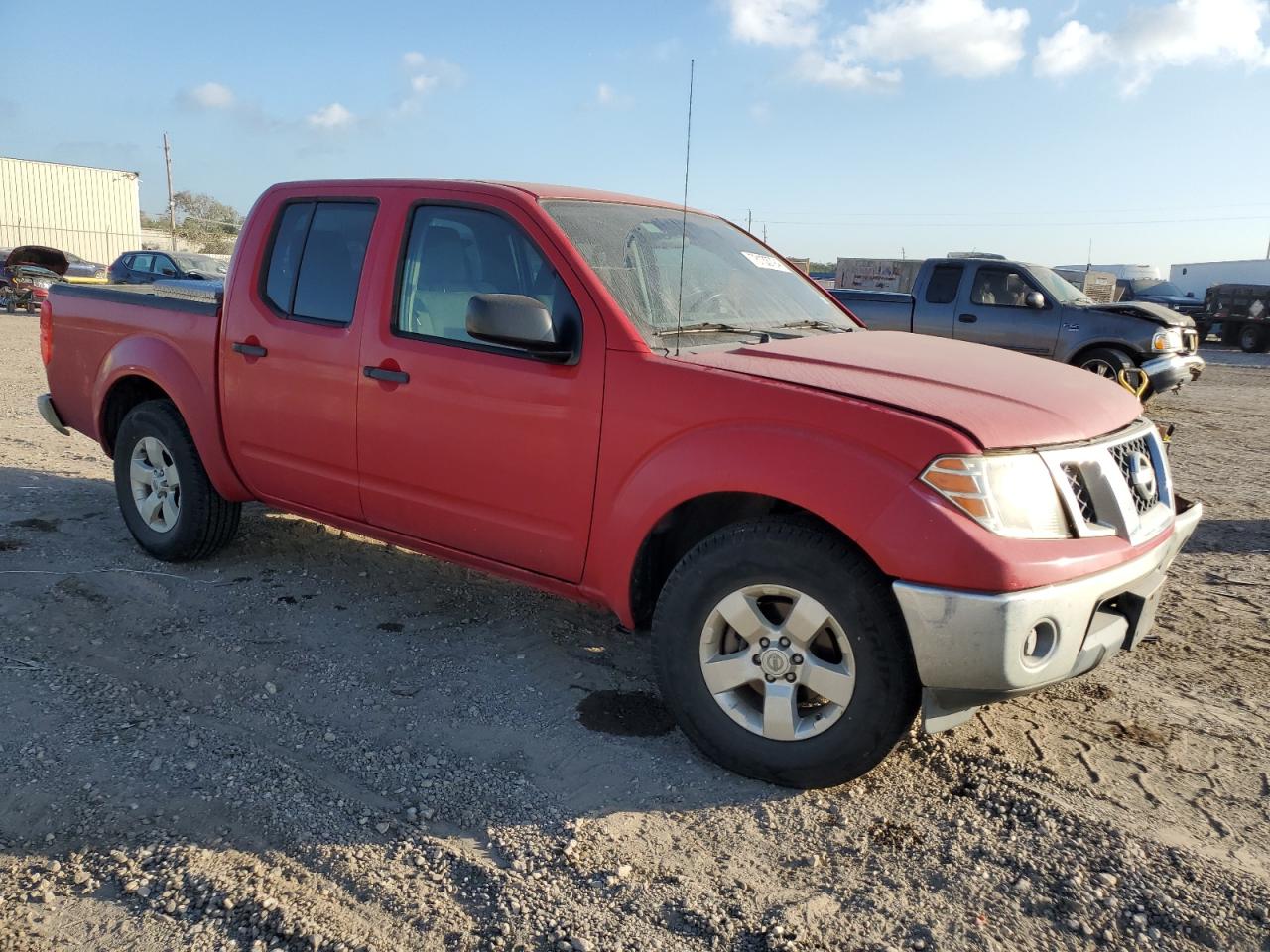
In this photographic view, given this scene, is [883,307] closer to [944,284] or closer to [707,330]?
[944,284]

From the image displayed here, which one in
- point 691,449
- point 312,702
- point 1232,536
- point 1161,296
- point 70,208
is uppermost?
point 70,208

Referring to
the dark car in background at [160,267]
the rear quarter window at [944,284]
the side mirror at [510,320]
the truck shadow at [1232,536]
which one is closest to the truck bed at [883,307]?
the rear quarter window at [944,284]

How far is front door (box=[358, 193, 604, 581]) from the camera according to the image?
3457 mm

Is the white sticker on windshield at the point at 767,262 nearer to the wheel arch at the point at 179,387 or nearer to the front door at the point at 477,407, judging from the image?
the front door at the point at 477,407

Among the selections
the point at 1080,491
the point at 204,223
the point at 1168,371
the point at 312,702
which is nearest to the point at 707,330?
the point at 1080,491

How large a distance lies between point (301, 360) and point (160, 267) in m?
17.8

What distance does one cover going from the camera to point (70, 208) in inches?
1635

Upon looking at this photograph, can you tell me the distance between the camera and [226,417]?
459 centimetres

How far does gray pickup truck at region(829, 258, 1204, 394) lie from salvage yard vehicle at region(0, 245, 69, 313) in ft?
61.2

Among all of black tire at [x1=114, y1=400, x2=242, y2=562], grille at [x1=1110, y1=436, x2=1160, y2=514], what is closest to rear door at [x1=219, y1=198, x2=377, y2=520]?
black tire at [x1=114, y1=400, x2=242, y2=562]

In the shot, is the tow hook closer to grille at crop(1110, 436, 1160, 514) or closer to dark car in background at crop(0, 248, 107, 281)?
grille at crop(1110, 436, 1160, 514)

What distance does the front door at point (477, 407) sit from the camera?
346cm

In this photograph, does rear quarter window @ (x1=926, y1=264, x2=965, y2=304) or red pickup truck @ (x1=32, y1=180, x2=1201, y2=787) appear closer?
red pickup truck @ (x1=32, y1=180, x2=1201, y2=787)

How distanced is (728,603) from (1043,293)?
10.4 m
